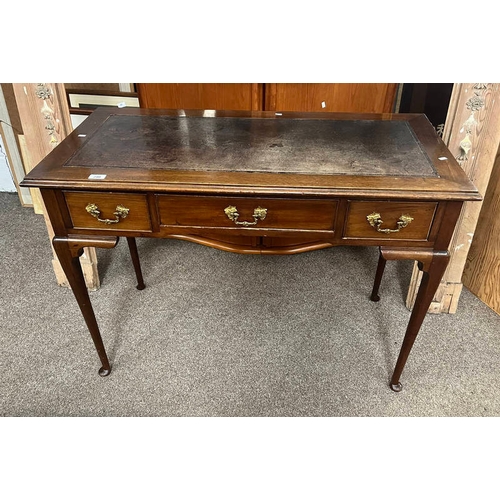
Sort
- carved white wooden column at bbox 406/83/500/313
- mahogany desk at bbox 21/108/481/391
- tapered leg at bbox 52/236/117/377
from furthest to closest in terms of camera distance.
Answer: carved white wooden column at bbox 406/83/500/313
tapered leg at bbox 52/236/117/377
mahogany desk at bbox 21/108/481/391

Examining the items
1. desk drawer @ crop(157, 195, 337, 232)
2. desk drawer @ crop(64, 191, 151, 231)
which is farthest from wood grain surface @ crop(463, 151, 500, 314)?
desk drawer @ crop(64, 191, 151, 231)

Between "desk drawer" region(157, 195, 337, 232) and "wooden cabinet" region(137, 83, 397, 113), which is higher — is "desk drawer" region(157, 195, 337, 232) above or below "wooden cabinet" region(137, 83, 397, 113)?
below

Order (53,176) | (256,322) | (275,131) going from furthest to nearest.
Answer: (256,322) < (275,131) < (53,176)

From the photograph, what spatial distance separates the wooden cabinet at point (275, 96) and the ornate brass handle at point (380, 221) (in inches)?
35.0

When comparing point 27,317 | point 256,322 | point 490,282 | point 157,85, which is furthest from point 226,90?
point 490,282

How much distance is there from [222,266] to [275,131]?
0.91 metres

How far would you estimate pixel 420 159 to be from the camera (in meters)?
1.33

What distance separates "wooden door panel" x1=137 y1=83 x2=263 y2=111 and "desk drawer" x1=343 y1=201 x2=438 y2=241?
0.92 m

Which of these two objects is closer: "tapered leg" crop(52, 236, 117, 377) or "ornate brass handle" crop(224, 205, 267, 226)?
"ornate brass handle" crop(224, 205, 267, 226)

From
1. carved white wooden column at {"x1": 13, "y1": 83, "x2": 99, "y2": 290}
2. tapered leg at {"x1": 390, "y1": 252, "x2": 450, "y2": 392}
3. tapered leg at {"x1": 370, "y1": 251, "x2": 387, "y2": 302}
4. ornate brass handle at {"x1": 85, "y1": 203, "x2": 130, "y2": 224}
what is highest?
carved white wooden column at {"x1": 13, "y1": 83, "x2": 99, "y2": 290}

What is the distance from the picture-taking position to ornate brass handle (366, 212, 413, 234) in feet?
4.04

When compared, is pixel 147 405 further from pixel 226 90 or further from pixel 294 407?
pixel 226 90

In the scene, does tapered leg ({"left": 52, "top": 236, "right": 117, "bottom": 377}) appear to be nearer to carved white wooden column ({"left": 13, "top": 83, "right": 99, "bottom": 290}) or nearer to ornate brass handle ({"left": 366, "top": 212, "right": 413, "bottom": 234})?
carved white wooden column ({"left": 13, "top": 83, "right": 99, "bottom": 290})

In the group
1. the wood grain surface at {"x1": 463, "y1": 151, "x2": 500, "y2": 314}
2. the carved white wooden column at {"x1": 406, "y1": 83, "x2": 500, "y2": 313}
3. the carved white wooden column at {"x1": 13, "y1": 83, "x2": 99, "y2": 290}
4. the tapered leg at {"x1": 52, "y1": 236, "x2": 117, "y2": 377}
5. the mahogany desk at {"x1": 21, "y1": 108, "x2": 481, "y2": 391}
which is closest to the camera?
the mahogany desk at {"x1": 21, "y1": 108, "x2": 481, "y2": 391}
